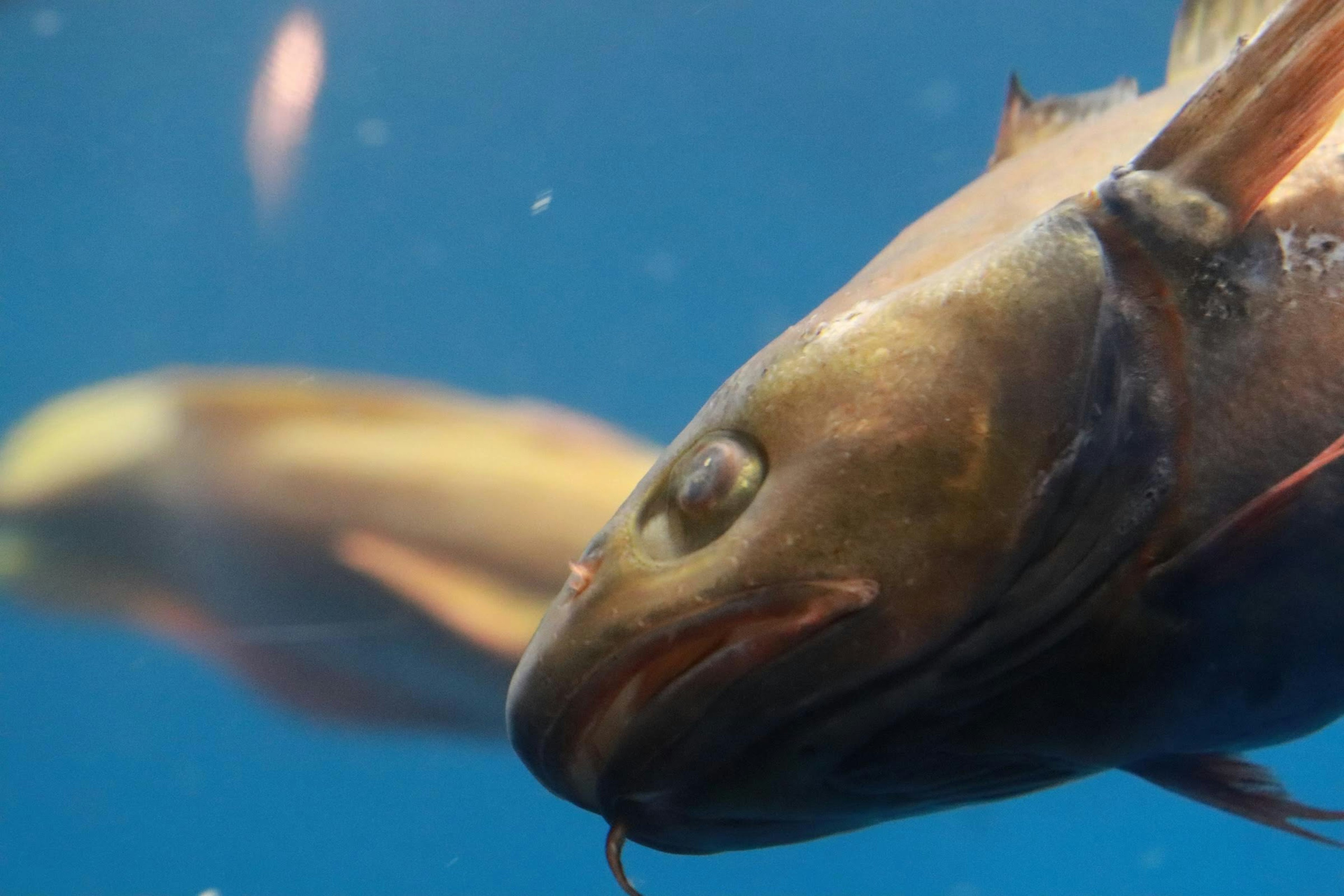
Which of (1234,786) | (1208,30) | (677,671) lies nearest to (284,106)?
(1208,30)

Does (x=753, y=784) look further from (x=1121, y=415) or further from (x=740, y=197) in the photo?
(x=740, y=197)

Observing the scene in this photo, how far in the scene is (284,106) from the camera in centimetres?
542

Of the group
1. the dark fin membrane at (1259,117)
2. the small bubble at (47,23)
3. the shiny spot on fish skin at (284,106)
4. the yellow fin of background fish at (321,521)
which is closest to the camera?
the dark fin membrane at (1259,117)

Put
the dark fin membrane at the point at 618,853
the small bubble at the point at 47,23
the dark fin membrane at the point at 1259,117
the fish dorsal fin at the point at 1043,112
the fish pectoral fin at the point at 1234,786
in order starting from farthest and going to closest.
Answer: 1. the small bubble at the point at 47,23
2. the fish dorsal fin at the point at 1043,112
3. the fish pectoral fin at the point at 1234,786
4. the dark fin membrane at the point at 618,853
5. the dark fin membrane at the point at 1259,117

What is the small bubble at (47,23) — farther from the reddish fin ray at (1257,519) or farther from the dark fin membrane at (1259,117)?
→ the reddish fin ray at (1257,519)

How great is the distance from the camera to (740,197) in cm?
586

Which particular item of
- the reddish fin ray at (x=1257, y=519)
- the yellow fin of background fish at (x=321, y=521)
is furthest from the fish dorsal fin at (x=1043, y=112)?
the yellow fin of background fish at (x=321, y=521)

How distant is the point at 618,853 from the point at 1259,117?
94 centimetres

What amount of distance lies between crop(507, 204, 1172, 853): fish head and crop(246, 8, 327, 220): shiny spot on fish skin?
524cm

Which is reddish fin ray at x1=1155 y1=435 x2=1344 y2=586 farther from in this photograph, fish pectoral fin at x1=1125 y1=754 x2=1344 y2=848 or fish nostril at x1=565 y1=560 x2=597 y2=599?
fish nostril at x1=565 y1=560 x2=597 y2=599

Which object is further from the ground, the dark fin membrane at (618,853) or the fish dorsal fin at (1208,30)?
the fish dorsal fin at (1208,30)

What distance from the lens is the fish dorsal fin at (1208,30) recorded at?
170 cm

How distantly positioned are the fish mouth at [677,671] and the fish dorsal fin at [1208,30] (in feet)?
4.13

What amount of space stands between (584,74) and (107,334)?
3139 millimetres
